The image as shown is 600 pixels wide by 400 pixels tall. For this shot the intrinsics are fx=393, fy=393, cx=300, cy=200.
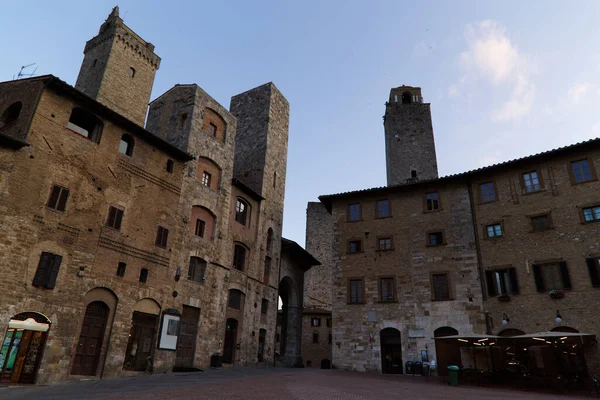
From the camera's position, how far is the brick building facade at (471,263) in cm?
1975

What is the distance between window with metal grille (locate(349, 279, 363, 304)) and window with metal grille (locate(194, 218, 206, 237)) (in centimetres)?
1001

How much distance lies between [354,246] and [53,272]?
17.2 metres

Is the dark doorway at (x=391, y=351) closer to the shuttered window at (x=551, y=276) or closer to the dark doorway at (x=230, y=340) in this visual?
the shuttered window at (x=551, y=276)

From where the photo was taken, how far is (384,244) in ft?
83.8

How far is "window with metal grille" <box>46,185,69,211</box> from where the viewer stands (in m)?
16.0

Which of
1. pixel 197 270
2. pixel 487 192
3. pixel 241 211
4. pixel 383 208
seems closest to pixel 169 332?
pixel 197 270

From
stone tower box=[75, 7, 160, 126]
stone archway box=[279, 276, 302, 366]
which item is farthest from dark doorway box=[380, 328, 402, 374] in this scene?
stone tower box=[75, 7, 160, 126]

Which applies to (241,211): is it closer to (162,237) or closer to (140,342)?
(162,237)

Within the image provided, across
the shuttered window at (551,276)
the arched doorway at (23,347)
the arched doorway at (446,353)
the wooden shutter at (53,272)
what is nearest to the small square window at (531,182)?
the shuttered window at (551,276)

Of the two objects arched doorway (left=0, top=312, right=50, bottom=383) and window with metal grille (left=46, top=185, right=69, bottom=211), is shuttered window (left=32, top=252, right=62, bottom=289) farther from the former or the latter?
window with metal grille (left=46, top=185, right=69, bottom=211)

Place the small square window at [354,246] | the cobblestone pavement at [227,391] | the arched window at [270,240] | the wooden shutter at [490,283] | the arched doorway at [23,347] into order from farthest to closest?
the arched window at [270,240] < the small square window at [354,246] < the wooden shutter at [490,283] < the arched doorway at [23,347] < the cobblestone pavement at [227,391]

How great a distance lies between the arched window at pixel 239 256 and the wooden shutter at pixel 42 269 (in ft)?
37.7

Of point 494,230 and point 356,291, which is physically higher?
point 494,230

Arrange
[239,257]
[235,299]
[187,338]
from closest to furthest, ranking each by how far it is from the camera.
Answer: [187,338], [235,299], [239,257]
